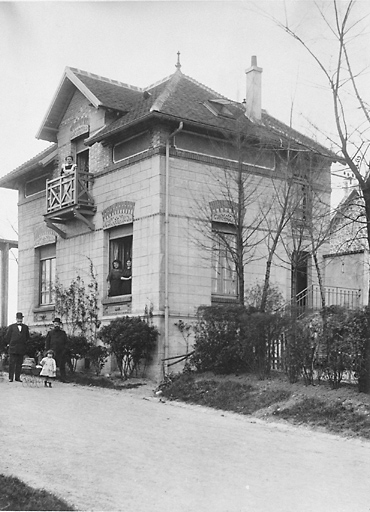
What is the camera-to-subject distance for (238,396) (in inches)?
492

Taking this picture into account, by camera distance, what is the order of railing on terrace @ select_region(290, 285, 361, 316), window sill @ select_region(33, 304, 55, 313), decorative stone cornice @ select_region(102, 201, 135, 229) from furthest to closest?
window sill @ select_region(33, 304, 55, 313)
railing on terrace @ select_region(290, 285, 361, 316)
decorative stone cornice @ select_region(102, 201, 135, 229)

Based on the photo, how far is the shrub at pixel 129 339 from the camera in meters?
16.1

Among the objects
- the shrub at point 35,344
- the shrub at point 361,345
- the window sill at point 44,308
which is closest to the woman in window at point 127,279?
the shrub at point 35,344

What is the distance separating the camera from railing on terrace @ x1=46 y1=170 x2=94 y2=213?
1947 centimetres

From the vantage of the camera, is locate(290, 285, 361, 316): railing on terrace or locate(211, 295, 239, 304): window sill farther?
locate(290, 285, 361, 316): railing on terrace

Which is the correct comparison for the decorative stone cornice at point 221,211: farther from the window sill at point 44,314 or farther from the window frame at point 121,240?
the window sill at point 44,314

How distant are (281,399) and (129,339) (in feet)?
17.2

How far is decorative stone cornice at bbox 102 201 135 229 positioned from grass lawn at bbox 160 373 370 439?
546 centimetres

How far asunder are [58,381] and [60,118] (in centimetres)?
941

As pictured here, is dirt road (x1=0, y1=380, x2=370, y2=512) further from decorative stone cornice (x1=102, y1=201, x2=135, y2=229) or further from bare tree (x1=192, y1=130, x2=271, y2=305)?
decorative stone cornice (x1=102, y1=201, x2=135, y2=229)

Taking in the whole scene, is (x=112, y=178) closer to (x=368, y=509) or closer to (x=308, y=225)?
(x=308, y=225)

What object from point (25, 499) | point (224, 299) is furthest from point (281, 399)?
point (224, 299)

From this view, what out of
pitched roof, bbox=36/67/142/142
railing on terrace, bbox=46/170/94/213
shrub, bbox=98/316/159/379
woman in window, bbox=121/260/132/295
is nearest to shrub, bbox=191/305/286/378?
shrub, bbox=98/316/159/379

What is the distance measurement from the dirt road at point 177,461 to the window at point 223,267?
6.89 metres
